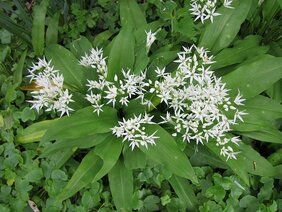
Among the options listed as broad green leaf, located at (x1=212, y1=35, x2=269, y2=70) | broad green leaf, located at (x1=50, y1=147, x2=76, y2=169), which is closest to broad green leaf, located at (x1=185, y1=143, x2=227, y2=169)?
broad green leaf, located at (x1=212, y1=35, x2=269, y2=70)

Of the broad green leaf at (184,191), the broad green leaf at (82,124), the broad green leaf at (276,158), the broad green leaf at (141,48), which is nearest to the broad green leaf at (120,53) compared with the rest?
the broad green leaf at (141,48)

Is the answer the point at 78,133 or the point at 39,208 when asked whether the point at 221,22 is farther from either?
the point at 39,208

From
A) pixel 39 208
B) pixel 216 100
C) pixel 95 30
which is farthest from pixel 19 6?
pixel 216 100

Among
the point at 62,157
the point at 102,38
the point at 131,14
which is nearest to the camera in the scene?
the point at 62,157

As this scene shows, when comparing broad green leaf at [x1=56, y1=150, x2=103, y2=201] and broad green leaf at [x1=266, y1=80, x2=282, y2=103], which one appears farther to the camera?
broad green leaf at [x1=266, y1=80, x2=282, y2=103]

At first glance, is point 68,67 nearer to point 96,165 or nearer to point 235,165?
point 96,165

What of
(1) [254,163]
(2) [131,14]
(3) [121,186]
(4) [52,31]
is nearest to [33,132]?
(3) [121,186]

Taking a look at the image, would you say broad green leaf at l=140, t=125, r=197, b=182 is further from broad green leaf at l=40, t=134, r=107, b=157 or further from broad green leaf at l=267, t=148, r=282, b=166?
broad green leaf at l=267, t=148, r=282, b=166
